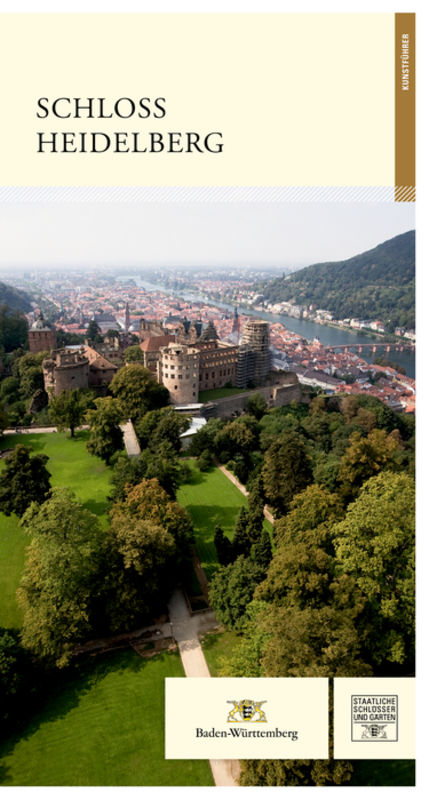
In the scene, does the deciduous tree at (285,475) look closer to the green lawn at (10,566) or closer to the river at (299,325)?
the green lawn at (10,566)

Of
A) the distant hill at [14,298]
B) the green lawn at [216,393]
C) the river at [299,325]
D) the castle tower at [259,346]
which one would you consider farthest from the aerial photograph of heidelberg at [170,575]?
the river at [299,325]

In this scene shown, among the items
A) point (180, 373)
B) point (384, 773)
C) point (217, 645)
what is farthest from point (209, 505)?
point (180, 373)

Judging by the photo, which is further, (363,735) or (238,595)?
(238,595)

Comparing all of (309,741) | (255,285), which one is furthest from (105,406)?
(255,285)

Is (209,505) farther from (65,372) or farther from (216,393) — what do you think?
(216,393)

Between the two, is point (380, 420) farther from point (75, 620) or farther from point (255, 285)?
point (255, 285)
